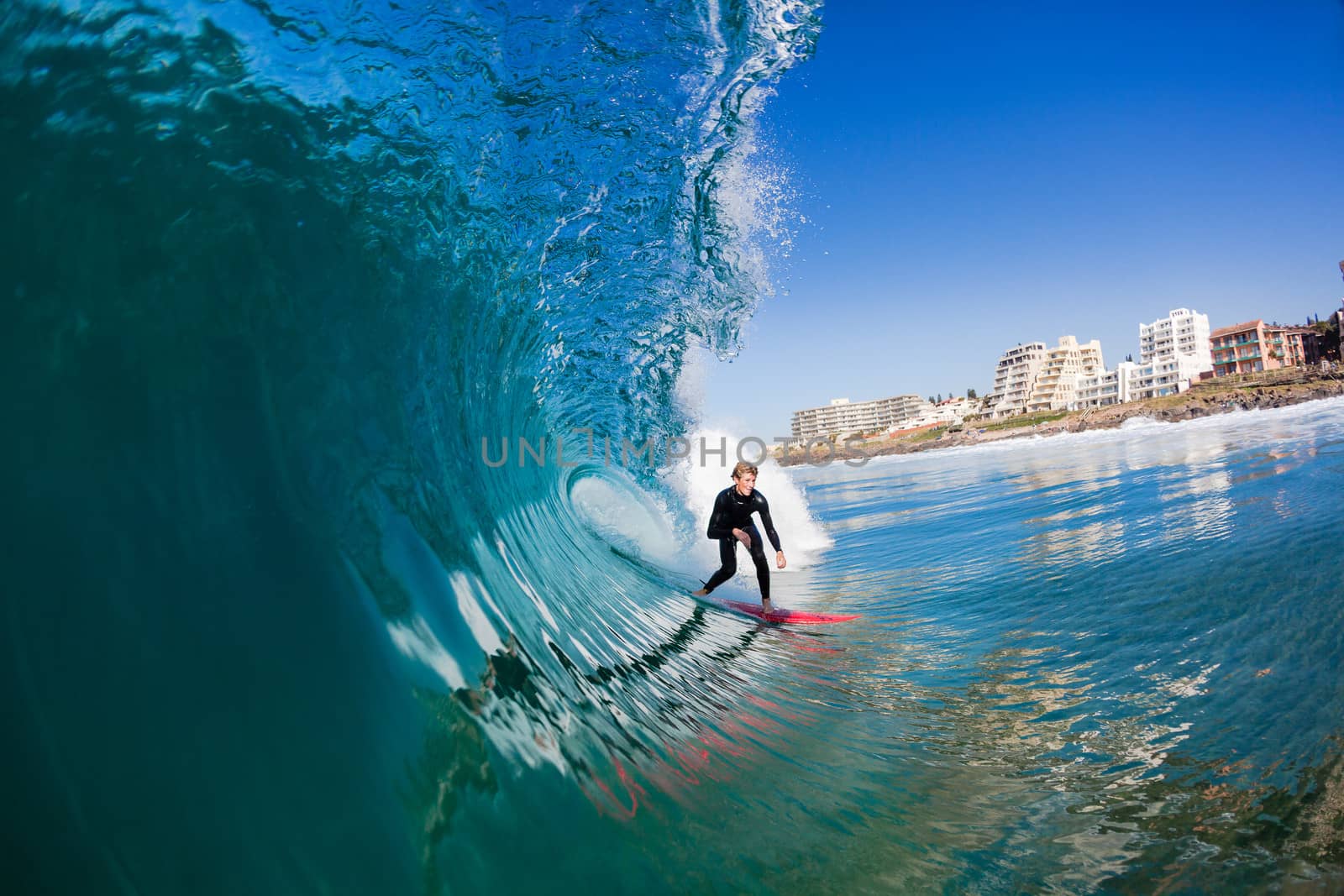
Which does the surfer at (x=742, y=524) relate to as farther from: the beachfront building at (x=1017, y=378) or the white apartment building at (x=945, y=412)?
the white apartment building at (x=945, y=412)

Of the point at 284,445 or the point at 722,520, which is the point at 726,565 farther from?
the point at 284,445

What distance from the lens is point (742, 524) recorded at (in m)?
6.87

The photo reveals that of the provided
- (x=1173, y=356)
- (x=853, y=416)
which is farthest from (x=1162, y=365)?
(x=853, y=416)

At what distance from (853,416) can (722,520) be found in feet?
545

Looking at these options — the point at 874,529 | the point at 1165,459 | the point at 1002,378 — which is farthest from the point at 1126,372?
the point at 874,529

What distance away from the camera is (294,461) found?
103 inches

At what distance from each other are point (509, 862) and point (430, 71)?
459cm

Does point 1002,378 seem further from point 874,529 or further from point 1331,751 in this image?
point 1331,751

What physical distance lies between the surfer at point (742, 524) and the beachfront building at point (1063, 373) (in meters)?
106

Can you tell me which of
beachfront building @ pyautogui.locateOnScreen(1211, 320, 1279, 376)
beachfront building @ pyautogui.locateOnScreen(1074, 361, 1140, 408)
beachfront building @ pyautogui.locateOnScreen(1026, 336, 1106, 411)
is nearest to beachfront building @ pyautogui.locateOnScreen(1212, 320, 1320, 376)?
beachfront building @ pyautogui.locateOnScreen(1211, 320, 1279, 376)

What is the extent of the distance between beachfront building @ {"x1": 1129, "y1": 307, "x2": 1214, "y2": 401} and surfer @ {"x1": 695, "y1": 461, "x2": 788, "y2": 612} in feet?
296

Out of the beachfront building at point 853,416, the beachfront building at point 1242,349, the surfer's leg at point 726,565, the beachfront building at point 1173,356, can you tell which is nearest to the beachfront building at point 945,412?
the beachfront building at point 853,416

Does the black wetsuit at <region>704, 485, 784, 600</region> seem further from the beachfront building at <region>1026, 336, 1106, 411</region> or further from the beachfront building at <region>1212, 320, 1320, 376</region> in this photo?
the beachfront building at <region>1026, 336, 1106, 411</region>

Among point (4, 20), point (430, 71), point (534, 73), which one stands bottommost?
point (4, 20)
